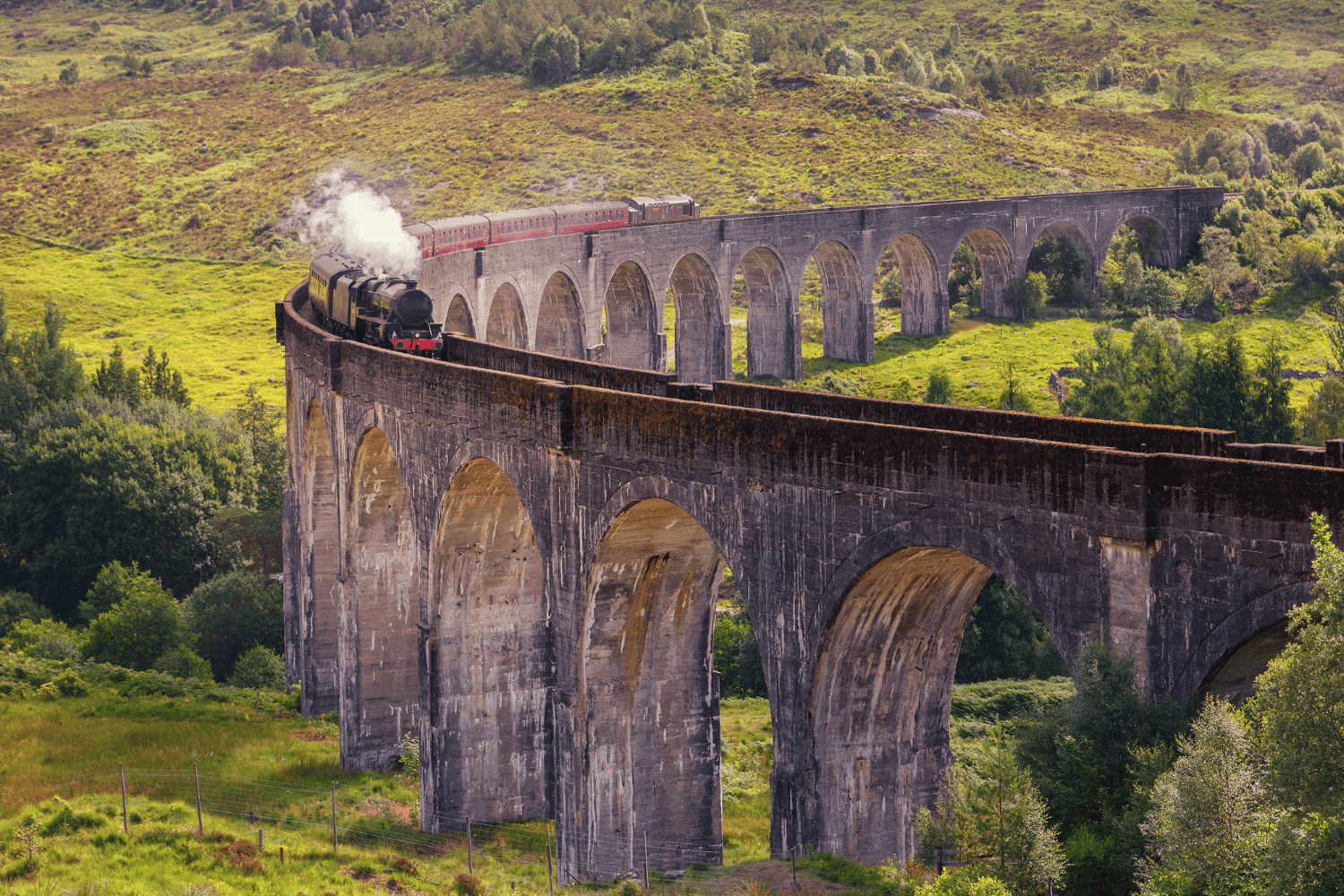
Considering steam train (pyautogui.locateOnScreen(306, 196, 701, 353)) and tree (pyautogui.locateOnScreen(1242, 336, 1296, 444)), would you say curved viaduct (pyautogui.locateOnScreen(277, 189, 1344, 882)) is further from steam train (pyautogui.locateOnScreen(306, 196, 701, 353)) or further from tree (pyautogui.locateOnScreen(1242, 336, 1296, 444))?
tree (pyautogui.locateOnScreen(1242, 336, 1296, 444))

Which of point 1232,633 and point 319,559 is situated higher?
point 1232,633

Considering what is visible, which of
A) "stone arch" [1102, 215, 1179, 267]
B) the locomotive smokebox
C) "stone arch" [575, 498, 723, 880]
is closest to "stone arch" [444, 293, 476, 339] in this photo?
the locomotive smokebox

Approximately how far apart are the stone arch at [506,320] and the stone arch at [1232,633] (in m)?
46.9

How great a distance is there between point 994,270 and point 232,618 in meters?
56.9

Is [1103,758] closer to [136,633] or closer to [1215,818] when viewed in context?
[1215,818]

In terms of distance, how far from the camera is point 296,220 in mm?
107312

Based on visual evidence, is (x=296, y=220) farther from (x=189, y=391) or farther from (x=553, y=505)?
(x=553, y=505)

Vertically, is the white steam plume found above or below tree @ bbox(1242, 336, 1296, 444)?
above

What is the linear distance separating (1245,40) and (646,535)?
535ft

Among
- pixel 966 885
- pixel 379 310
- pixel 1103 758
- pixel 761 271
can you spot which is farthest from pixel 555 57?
pixel 966 885

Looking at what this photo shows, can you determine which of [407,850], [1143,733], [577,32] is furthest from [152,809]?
[577,32]

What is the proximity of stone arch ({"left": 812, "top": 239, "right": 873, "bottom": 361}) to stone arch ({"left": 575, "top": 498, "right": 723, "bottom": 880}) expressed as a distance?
5859 centimetres

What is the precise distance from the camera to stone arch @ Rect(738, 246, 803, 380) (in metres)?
81.0

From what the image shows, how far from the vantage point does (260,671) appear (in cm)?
5147
